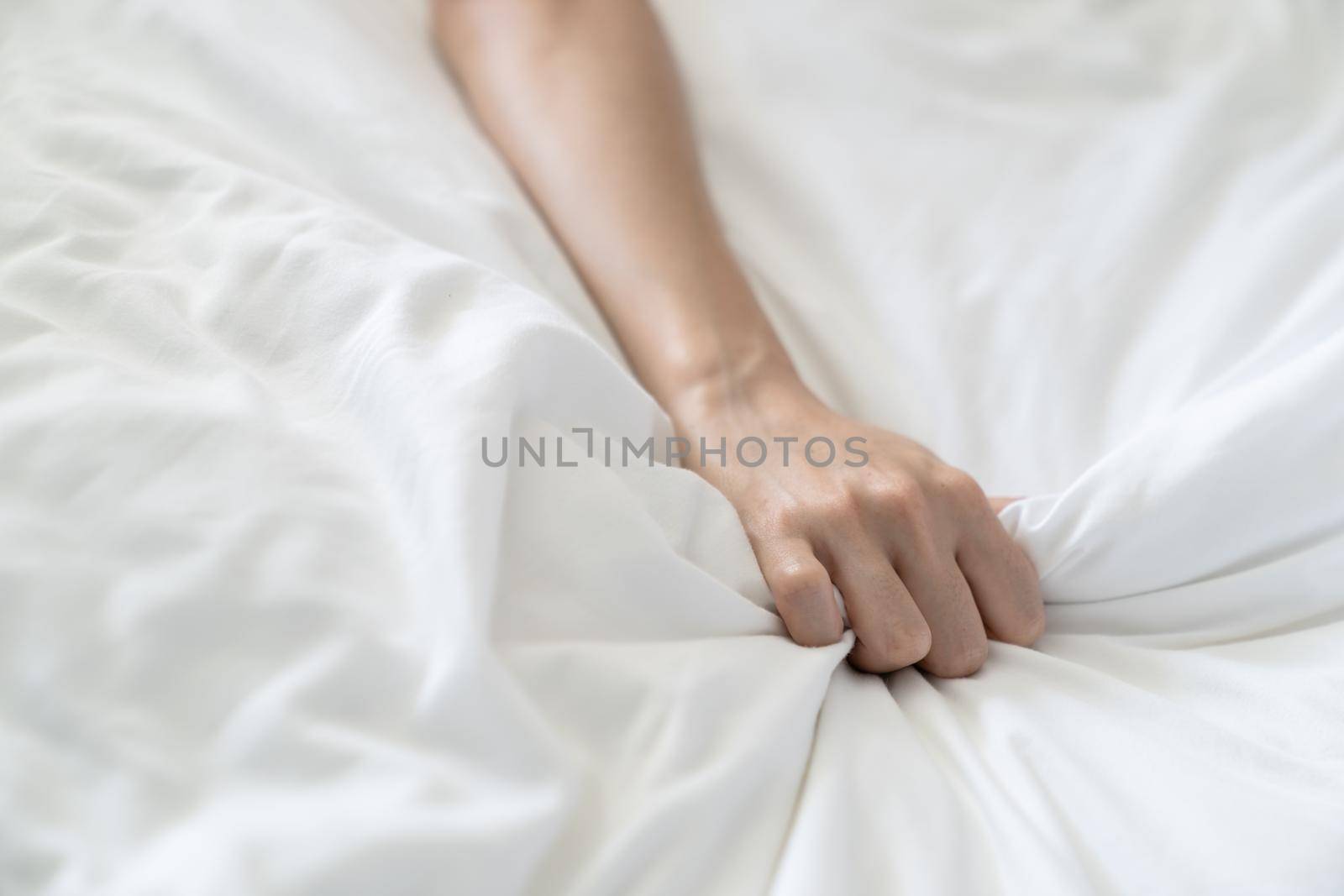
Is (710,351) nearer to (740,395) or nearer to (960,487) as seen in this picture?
(740,395)

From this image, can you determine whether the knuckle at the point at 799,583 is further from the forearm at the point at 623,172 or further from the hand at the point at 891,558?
the forearm at the point at 623,172

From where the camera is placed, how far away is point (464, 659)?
379 millimetres

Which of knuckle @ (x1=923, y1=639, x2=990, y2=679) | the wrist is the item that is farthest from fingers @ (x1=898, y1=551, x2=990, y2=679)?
the wrist

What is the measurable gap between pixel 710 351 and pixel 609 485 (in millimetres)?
209

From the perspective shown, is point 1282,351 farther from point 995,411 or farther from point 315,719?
point 315,719

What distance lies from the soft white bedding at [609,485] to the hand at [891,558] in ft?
0.07

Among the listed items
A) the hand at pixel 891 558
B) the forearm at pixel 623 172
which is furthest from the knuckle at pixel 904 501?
the forearm at pixel 623 172

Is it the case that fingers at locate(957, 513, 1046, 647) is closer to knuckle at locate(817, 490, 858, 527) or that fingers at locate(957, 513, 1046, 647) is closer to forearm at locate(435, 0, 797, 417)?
knuckle at locate(817, 490, 858, 527)

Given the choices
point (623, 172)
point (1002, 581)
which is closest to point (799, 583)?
point (1002, 581)

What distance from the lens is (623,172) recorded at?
72 cm

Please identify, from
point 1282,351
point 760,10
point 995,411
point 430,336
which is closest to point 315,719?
point 430,336

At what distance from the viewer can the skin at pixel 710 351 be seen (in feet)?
1.72

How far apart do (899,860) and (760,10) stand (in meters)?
0.66

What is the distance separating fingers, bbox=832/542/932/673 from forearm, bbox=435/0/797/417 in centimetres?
15
